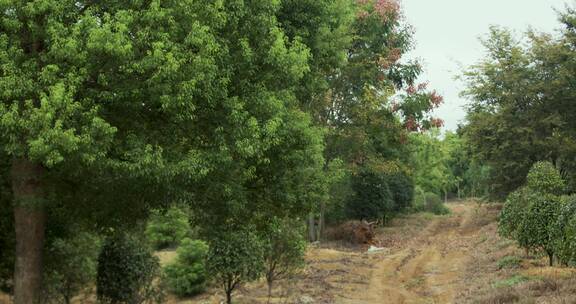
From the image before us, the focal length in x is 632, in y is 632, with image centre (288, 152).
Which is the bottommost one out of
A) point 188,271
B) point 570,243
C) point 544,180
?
point 188,271

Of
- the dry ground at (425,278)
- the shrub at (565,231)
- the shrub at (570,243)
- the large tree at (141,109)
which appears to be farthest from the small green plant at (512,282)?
the large tree at (141,109)

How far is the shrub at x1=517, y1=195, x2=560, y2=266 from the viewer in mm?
20156

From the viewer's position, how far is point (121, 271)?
1711 cm

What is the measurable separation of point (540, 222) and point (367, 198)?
24.4 m

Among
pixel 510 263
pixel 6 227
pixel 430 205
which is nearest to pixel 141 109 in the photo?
pixel 6 227

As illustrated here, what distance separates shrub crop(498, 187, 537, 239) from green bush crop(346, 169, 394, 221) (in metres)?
19.1

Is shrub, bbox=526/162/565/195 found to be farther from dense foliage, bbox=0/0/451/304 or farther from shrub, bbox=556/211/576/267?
dense foliage, bbox=0/0/451/304

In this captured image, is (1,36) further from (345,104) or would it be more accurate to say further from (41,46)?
(345,104)

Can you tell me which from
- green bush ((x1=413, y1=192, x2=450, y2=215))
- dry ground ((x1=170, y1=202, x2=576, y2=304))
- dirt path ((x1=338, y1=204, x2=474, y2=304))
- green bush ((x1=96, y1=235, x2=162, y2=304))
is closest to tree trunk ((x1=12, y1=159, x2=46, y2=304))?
green bush ((x1=96, y1=235, x2=162, y2=304))

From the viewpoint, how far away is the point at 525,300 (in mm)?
13219

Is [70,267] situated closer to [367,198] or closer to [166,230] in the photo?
[166,230]

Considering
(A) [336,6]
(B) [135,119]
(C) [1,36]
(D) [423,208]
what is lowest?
(D) [423,208]

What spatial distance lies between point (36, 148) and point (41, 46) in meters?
3.08

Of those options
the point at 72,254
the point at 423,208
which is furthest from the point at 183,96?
the point at 423,208
